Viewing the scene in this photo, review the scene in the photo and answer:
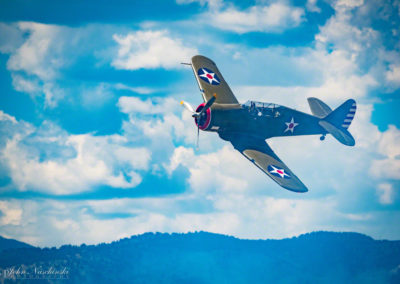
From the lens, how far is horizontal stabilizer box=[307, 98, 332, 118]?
55.9 metres

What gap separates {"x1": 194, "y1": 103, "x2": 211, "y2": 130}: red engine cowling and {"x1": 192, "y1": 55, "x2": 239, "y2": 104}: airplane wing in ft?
10.1

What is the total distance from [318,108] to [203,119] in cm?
1621

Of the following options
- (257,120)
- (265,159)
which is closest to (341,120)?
(257,120)

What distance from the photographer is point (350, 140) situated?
51.6 metres

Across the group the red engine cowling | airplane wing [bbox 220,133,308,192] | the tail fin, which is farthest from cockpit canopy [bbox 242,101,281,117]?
the tail fin


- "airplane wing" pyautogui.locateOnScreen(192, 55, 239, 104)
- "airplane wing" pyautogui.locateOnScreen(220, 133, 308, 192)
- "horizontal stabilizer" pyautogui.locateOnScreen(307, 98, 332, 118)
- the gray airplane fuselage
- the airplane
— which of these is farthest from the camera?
"horizontal stabilizer" pyautogui.locateOnScreen(307, 98, 332, 118)

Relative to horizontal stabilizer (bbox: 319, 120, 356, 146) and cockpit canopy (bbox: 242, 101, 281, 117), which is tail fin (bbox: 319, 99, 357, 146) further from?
cockpit canopy (bbox: 242, 101, 281, 117)

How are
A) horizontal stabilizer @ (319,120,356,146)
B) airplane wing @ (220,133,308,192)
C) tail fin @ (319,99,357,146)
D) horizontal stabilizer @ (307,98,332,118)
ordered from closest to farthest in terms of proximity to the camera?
airplane wing @ (220,133,308,192) → horizontal stabilizer @ (319,120,356,146) → tail fin @ (319,99,357,146) → horizontal stabilizer @ (307,98,332,118)

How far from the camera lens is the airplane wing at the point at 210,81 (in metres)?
51.1

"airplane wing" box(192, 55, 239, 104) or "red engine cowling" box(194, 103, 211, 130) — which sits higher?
"airplane wing" box(192, 55, 239, 104)

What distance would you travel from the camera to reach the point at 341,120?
55.7 meters

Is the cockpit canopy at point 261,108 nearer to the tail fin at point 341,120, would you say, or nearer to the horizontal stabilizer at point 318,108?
the tail fin at point 341,120

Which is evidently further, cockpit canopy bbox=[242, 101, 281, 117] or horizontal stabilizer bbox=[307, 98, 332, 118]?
horizontal stabilizer bbox=[307, 98, 332, 118]

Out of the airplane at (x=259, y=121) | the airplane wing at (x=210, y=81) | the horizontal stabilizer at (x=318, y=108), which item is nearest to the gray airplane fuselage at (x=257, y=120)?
the airplane at (x=259, y=121)
